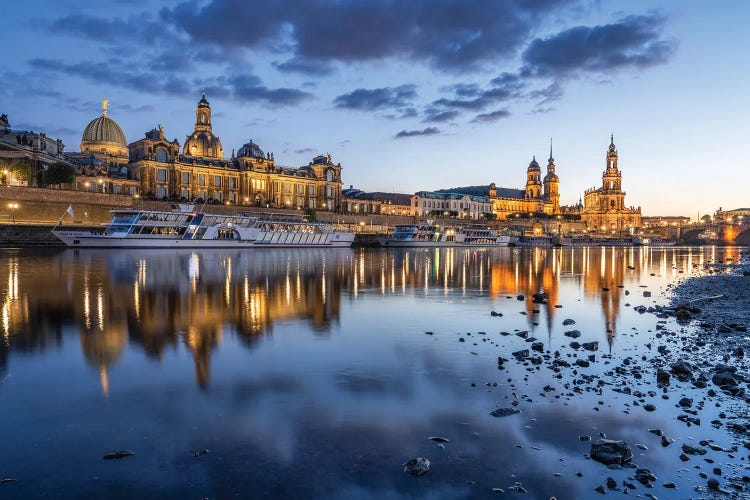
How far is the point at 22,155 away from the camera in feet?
268

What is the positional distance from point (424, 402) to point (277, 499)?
12.5 feet

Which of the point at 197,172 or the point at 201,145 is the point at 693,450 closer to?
the point at 197,172

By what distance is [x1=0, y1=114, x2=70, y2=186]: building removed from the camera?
78188 mm

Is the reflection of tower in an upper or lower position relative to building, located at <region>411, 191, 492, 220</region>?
lower

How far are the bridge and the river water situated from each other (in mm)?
195553

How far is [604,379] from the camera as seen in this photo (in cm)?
1056

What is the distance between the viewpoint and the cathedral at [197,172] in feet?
354

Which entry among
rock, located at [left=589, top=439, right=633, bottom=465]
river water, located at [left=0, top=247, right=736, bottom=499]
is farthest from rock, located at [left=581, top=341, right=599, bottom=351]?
rock, located at [left=589, top=439, right=633, bottom=465]

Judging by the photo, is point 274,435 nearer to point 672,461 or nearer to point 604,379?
point 672,461

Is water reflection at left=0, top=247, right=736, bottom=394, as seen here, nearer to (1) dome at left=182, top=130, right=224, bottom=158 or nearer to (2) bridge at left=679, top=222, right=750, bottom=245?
(1) dome at left=182, top=130, right=224, bottom=158

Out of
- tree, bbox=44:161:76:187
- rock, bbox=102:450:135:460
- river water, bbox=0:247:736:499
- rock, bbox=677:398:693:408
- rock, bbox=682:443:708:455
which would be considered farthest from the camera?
tree, bbox=44:161:76:187

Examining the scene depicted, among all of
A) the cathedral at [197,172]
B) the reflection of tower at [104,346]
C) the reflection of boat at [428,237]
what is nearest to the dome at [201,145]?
the cathedral at [197,172]

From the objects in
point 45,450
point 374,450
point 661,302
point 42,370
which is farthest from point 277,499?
point 661,302

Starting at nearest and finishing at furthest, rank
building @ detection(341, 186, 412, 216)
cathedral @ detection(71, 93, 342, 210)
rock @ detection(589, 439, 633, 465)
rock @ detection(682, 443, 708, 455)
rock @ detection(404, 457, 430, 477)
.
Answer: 1. rock @ detection(404, 457, 430, 477)
2. rock @ detection(589, 439, 633, 465)
3. rock @ detection(682, 443, 708, 455)
4. cathedral @ detection(71, 93, 342, 210)
5. building @ detection(341, 186, 412, 216)
